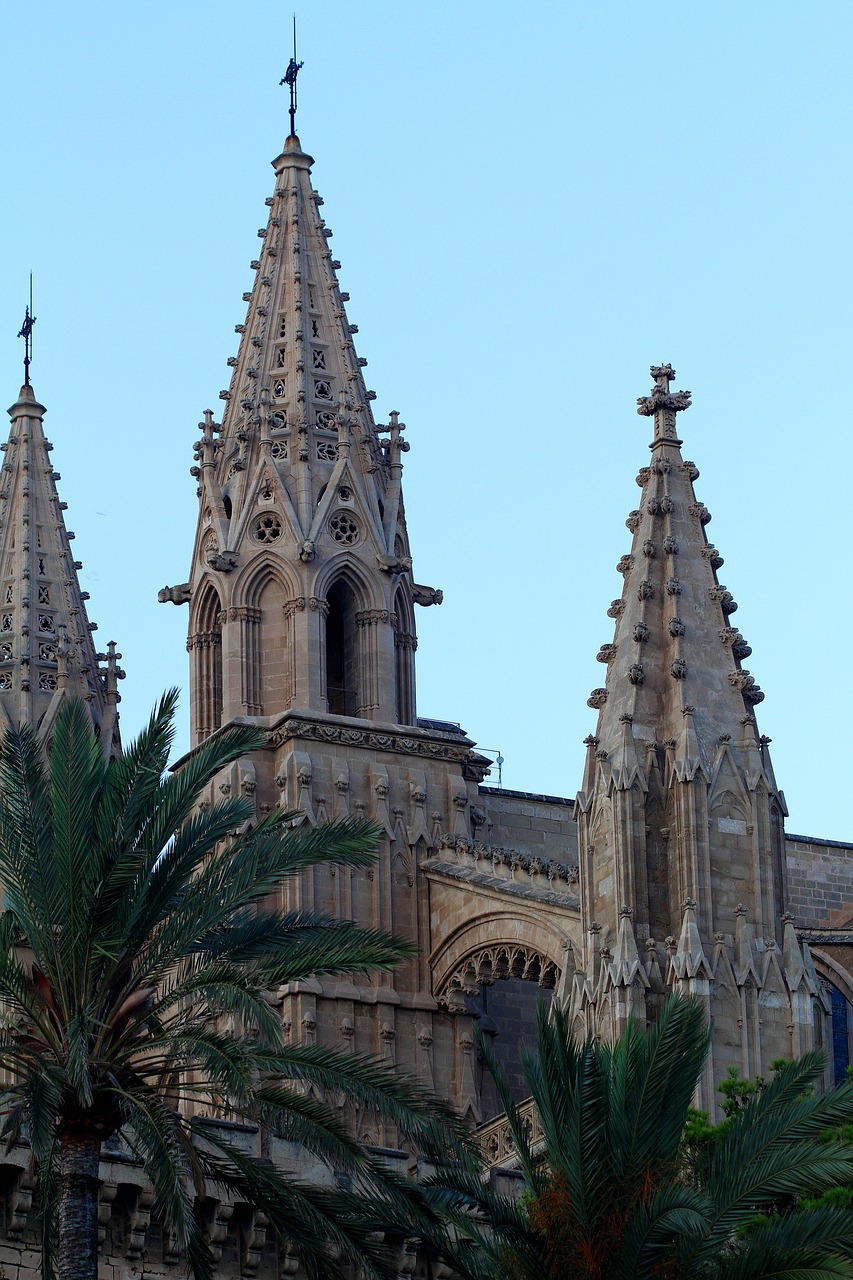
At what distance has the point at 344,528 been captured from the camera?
172ft

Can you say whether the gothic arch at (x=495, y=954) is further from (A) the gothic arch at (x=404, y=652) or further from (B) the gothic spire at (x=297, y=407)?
(B) the gothic spire at (x=297, y=407)

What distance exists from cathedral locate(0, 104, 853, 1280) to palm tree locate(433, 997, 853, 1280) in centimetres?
590

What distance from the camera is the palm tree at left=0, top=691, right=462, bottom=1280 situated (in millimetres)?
32844

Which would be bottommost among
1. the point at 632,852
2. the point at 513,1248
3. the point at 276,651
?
the point at 513,1248

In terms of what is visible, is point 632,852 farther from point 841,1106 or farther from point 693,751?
point 841,1106

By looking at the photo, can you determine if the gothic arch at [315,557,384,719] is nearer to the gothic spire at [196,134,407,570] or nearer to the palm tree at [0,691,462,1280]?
the gothic spire at [196,134,407,570]

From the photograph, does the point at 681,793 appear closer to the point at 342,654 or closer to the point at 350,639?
the point at 350,639

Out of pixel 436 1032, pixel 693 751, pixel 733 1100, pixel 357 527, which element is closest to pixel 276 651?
pixel 357 527

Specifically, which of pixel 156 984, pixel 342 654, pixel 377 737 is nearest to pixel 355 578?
pixel 342 654

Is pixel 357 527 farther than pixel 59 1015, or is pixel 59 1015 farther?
pixel 357 527

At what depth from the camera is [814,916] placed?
55.5 m

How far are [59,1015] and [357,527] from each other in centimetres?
2005

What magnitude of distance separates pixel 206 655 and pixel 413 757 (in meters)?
3.81

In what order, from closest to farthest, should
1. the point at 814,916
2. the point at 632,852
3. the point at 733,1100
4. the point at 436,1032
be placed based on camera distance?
the point at 733,1100
the point at 632,852
the point at 436,1032
the point at 814,916
